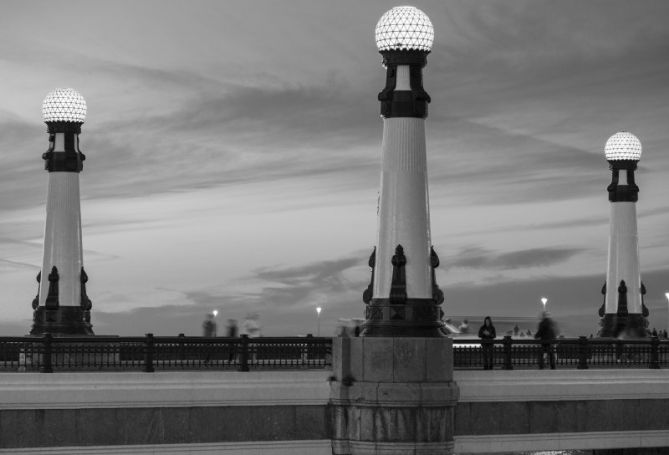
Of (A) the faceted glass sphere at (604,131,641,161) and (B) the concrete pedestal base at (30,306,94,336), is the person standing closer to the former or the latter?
(B) the concrete pedestal base at (30,306,94,336)

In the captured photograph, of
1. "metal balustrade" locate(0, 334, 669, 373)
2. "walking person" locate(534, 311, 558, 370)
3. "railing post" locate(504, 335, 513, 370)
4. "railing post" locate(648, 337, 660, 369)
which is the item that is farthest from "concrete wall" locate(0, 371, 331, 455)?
"railing post" locate(648, 337, 660, 369)

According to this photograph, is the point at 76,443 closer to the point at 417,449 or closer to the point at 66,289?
the point at 417,449

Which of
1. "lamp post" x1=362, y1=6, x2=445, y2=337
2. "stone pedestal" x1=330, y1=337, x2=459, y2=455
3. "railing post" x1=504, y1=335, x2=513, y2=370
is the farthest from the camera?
"railing post" x1=504, y1=335, x2=513, y2=370

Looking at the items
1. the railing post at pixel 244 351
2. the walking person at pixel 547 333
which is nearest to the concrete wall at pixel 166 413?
the railing post at pixel 244 351

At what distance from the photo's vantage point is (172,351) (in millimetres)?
34219

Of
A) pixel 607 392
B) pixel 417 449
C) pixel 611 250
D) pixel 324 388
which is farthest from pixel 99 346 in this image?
pixel 611 250

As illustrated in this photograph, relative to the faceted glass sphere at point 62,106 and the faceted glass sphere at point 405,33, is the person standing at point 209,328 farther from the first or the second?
the faceted glass sphere at point 405,33

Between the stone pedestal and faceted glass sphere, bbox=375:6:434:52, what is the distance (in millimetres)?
6277

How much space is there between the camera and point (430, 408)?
1299 inches

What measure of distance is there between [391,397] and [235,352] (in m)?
4.42

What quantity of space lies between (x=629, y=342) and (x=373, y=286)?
8.34 meters

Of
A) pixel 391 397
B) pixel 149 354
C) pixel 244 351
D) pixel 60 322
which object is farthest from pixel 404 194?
pixel 60 322

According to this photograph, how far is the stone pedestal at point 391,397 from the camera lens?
3288cm

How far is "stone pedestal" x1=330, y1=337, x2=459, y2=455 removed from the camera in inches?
1294
